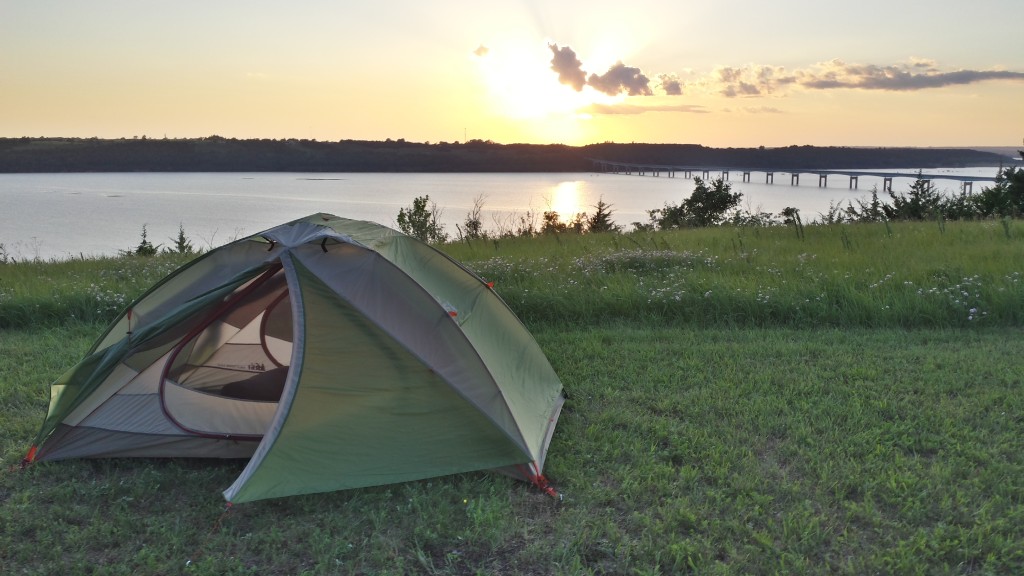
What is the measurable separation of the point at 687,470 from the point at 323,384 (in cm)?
212

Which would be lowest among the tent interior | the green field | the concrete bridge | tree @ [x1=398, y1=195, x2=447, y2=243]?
the green field

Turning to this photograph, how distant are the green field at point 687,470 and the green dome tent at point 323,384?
17 cm

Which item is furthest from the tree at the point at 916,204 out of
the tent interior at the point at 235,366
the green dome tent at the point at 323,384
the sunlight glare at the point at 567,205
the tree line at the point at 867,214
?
the tent interior at the point at 235,366

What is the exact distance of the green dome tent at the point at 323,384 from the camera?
12.7 ft

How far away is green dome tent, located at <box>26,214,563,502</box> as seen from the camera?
12.7 feet

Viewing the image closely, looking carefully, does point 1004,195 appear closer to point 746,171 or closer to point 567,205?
point 567,205

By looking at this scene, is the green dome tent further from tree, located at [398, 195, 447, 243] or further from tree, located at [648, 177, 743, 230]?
tree, located at [648, 177, 743, 230]

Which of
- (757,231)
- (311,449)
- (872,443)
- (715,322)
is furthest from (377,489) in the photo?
(757,231)

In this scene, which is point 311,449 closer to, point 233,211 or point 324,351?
point 324,351

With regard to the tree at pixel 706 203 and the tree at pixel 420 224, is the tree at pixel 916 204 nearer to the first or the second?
the tree at pixel 706 203

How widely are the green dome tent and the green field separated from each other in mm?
166

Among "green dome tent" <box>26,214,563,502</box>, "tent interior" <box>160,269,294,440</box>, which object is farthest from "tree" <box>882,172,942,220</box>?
"tent interior" <box>160,269,294,440</box>

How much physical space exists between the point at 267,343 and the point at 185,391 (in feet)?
2.55

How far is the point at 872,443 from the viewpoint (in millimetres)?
4406
